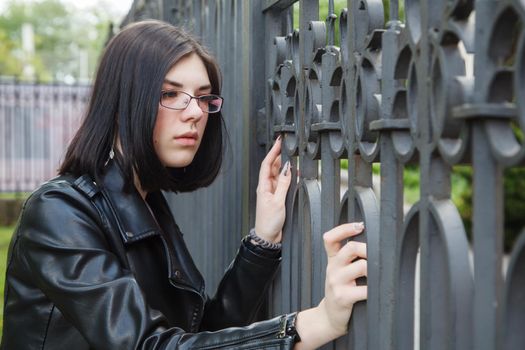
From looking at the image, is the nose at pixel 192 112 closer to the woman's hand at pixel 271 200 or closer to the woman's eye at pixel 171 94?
the woman's eye at pixel 171 94

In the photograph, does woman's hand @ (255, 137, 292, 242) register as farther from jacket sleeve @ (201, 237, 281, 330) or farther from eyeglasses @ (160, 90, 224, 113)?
eyeglasses @ (160, 90, 224, 113)

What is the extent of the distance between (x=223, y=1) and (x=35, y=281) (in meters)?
1.28

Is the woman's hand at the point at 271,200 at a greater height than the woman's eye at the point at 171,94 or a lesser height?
lesser

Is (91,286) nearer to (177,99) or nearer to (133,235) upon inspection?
(133,235)

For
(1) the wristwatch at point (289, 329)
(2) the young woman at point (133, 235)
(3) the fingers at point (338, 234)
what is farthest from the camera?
(2) the young woman at point (133, 235)

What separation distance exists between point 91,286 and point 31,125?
45.2 feet

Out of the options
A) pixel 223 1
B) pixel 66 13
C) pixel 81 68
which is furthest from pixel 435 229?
pixel 66 13

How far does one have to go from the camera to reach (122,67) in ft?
7.52

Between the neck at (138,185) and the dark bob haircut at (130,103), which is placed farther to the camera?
the neck at (138,185)

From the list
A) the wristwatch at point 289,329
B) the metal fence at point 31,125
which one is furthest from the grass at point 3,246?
the wristwatch at point 289,329

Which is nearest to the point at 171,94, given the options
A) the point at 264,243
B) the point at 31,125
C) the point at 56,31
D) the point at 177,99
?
the point at 177,99

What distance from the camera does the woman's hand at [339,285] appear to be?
5.49ft

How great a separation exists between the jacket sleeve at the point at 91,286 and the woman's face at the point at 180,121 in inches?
11.7

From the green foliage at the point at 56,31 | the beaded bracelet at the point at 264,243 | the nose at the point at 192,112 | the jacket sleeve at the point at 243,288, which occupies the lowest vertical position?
the jacket sleeve at the point at 243,288
